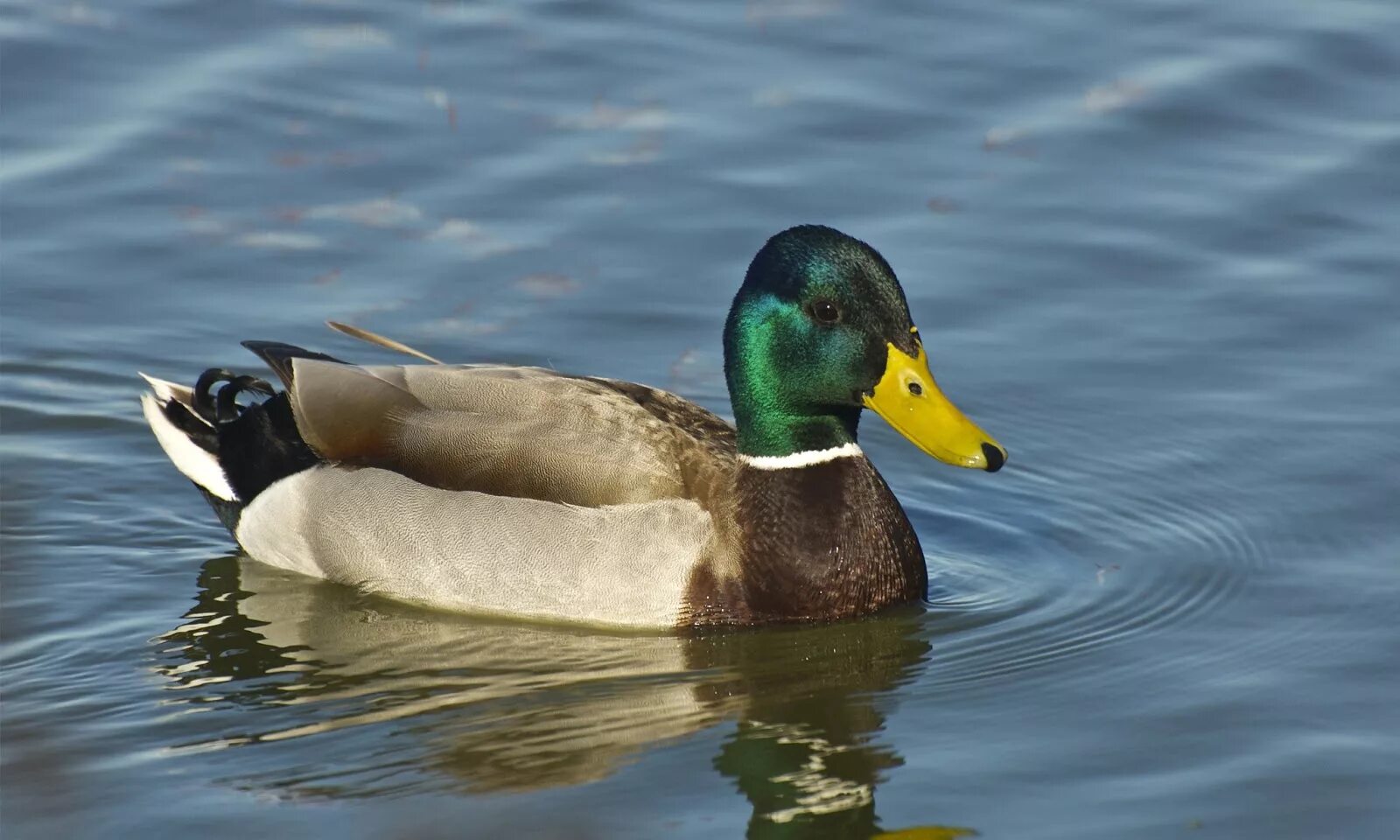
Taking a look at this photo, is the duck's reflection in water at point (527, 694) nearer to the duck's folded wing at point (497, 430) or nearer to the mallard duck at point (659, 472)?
the mallard duck at point (659, 472)

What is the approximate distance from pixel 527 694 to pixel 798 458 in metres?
1.49

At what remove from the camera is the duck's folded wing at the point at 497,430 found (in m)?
8.71

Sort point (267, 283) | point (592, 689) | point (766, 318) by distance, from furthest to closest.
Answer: point (267, 283) → point (766, 318) → point (592, 689)

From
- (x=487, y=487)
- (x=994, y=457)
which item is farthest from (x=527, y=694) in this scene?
(x=994, y=457)

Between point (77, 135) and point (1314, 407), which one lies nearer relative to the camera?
point (1314, 407)

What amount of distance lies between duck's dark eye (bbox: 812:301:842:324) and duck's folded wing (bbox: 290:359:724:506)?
704 millimetres

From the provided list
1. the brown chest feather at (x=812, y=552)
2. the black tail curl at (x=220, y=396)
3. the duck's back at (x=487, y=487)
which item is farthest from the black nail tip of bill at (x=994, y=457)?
the black tail curl at (x=220, y=396)

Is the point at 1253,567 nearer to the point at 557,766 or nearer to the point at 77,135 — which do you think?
the point at 557,766

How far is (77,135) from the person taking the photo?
41.5 feet

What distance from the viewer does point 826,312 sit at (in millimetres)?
8609

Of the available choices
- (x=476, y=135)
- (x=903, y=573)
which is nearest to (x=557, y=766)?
(x=903, y=573)

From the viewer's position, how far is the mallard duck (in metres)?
8.62

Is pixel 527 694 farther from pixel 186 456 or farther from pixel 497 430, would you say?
pixel 186 456

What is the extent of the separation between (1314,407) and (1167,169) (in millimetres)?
2446
